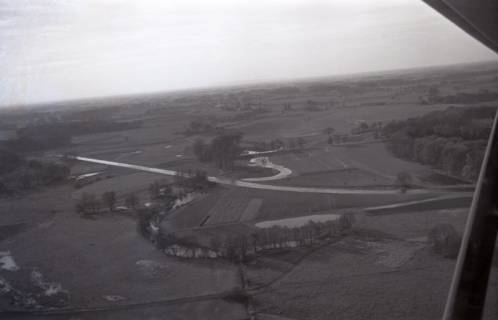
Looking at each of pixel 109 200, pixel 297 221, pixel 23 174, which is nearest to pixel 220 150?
pixel 109 200

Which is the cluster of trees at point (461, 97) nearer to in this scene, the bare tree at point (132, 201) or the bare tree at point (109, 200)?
the bare tree at point (132, 201)

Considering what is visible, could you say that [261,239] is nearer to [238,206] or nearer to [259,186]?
[238,206]

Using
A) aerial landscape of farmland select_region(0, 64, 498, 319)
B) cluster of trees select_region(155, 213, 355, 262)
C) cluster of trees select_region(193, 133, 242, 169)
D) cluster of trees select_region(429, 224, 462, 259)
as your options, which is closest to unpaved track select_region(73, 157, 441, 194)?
aerial landscape of farmland select_region(0, 64, 498, 319)

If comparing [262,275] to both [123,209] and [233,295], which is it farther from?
[123,209]

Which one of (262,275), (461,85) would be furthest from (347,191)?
(461,85)

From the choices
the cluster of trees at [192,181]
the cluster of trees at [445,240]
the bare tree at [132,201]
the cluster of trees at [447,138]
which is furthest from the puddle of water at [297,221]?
the cluster of trees at [447,138]

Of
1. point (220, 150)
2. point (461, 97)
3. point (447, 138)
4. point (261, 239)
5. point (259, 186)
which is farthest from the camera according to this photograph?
point (461, 97)
